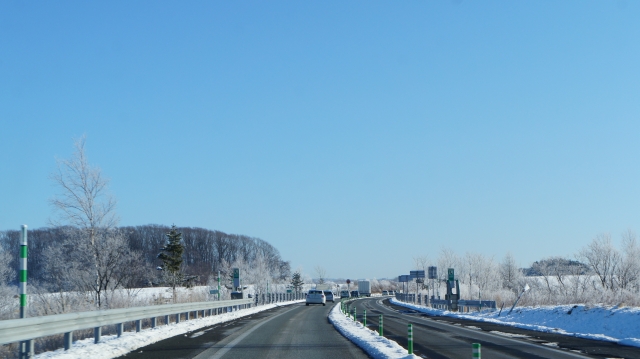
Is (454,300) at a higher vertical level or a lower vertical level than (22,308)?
lower

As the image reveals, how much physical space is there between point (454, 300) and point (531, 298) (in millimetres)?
6473

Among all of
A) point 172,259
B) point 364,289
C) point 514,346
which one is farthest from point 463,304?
point 364,289

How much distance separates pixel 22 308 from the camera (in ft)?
43.5

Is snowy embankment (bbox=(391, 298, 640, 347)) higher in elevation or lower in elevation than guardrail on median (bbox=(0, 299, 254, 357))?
lower

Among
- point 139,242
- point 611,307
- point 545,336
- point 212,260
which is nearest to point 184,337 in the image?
point 545,336

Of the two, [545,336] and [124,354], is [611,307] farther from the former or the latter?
[124,354]

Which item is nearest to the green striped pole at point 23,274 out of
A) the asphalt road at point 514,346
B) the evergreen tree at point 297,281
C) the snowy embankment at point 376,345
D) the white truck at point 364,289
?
the snowy embankment at point 376,345

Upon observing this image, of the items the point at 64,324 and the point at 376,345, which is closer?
the point at 64,324

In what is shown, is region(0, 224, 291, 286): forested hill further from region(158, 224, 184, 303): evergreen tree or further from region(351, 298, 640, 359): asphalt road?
region(351, 298, 640, 359): asphalt road

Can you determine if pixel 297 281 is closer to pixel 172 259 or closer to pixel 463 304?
pixel 172 259

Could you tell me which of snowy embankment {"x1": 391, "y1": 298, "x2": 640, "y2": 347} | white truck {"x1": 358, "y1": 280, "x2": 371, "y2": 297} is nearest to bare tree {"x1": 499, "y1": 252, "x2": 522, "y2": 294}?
white truck {"x1": 358, "y1": 280, "x2": 371, "y2": 297}

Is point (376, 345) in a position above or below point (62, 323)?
below

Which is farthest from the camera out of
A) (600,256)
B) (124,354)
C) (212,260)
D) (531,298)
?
(212,260)

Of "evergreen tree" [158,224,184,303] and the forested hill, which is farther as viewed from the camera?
the forested hill
